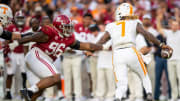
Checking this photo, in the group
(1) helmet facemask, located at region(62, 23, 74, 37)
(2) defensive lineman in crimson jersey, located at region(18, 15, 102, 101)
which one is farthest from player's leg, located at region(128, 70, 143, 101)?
(1) helmet facemask, located at region(62, 23, 74, 37)

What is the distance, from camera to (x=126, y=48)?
20.5 feet

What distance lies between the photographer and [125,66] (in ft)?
20.3

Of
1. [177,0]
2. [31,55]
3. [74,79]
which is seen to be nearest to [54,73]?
[31,55]

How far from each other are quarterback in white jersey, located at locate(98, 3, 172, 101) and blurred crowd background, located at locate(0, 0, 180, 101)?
3.07 metres

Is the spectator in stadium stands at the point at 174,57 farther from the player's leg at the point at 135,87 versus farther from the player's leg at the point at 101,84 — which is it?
the player's leg at the point at 101,84

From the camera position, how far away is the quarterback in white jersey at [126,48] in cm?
613

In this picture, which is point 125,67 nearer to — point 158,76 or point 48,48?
point 48,48

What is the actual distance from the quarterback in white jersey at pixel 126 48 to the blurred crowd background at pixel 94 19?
307cm

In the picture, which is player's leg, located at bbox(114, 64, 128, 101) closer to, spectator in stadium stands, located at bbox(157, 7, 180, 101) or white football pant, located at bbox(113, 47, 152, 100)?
white football pant, located at bbox(113, 47, 152, 100)

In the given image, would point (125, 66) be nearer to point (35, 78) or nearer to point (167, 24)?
point (35, 78)

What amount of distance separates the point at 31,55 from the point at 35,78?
50cm

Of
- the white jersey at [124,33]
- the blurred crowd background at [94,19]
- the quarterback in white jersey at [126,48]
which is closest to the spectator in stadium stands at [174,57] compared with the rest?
the blurred crowd background at [94,19]

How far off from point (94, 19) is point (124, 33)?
425 centimetres

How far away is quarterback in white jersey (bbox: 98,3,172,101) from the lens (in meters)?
6.13
